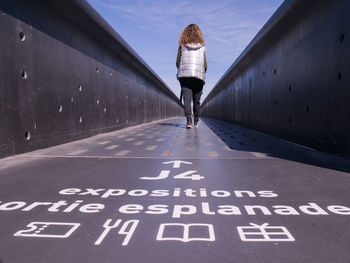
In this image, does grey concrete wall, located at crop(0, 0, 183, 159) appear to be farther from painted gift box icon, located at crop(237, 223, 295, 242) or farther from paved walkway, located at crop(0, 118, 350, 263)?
painted gift box icon, located at crop(237, 223, 295, 242)

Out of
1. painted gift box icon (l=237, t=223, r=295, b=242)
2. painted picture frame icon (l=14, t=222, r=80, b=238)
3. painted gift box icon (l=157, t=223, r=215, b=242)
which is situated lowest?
painted gift box icon (l=237, t=223, r=295, b=242)

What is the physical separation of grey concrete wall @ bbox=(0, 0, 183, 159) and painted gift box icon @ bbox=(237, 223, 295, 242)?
11.9 ft

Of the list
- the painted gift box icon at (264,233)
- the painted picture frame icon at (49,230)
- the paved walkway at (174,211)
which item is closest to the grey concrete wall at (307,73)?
the paved walkway at (174,211)

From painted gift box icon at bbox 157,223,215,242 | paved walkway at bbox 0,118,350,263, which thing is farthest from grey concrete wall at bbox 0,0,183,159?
painted gift box icon at bbox 157,223,215,242

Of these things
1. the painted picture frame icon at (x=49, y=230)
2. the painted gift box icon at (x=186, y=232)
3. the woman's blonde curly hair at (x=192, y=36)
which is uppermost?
the woman's blonde curly hair at (x=192, y=36)

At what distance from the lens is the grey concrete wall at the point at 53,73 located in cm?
445

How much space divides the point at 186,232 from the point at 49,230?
2.72 ft

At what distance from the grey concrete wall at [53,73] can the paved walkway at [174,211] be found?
0.93m

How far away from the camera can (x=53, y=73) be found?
5.84 metres

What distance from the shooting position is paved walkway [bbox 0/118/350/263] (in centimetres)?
162

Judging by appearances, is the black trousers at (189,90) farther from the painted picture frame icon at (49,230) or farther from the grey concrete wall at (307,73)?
the painted picture frame icon at (49,230)

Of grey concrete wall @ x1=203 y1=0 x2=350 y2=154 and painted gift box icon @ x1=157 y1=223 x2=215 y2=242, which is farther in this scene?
grey concrete wall @ x1=203 y1=0 x2=350 y2=154

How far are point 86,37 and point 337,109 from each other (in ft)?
19.2

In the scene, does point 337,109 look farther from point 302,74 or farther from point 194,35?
point 194,35
